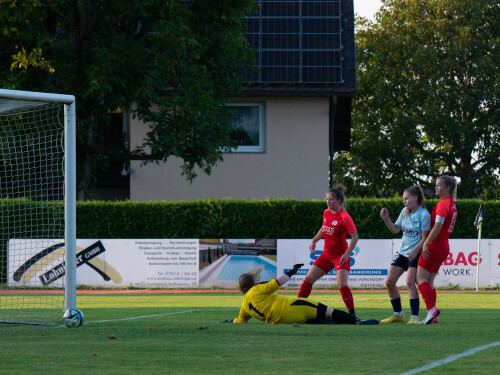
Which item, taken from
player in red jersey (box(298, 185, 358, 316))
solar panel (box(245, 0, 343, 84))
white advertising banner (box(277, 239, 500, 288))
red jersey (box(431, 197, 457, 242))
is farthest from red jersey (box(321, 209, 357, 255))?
solar panel (box(245, 0, 343, 84))

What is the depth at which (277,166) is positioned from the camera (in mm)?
32312

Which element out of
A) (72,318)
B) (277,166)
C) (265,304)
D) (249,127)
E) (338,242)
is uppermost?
(249,127)

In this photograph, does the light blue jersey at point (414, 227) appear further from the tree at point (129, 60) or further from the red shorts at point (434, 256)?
the tree at point (129, 60)

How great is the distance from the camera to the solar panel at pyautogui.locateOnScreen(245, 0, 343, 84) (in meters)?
31.6

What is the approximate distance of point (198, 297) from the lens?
2002 centimetres

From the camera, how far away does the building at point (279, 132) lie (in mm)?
32000

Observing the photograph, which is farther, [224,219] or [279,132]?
[279,132]

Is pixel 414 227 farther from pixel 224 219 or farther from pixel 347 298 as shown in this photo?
pixel 224 219

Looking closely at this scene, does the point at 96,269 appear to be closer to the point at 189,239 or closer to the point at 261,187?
the point at 189,239

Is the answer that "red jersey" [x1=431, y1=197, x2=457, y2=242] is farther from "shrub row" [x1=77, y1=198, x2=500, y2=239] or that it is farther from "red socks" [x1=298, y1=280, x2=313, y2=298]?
"shrub row" [x1=77, y1=198, x2=500, y2=239]

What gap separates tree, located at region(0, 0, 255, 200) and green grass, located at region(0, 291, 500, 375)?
13456 mm

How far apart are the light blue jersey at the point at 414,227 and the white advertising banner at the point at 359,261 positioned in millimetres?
12906

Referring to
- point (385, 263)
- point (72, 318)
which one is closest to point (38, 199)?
point (385, 263)

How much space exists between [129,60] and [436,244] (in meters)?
15.8
